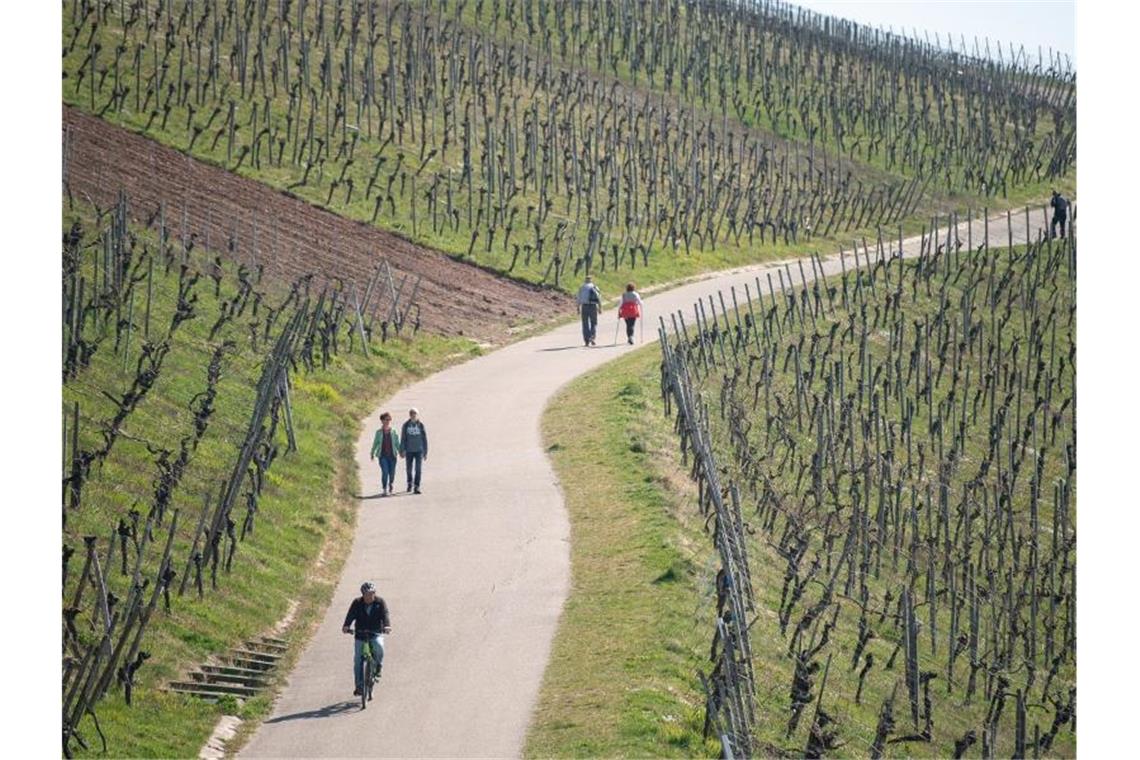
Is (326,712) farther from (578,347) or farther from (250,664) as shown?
(578,347)

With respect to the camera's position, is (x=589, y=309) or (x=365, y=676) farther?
(x=589, y=309)

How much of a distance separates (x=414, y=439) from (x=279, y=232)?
1573cm

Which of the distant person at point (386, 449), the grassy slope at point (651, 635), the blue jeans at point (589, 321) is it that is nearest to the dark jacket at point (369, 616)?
the grassy slope at point (651, 635)

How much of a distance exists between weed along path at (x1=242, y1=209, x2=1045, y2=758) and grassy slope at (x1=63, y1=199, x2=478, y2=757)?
47 cm

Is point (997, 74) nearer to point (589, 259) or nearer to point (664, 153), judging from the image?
point (664, 153)

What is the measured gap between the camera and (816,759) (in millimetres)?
17891

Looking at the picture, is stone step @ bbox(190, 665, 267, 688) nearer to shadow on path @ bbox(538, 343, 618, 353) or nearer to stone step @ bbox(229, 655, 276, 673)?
stone step @ bbox(229, 655, 276, 673)

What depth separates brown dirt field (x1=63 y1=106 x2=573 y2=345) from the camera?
1511 inches

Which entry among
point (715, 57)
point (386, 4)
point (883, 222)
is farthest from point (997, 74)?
point (386, 4)

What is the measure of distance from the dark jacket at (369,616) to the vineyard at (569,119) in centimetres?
2368

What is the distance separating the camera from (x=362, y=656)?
18.6 m

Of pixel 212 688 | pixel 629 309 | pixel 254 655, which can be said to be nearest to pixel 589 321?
pixel 629 309

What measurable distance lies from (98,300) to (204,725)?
12.6m

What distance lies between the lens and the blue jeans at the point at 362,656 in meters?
18.7
